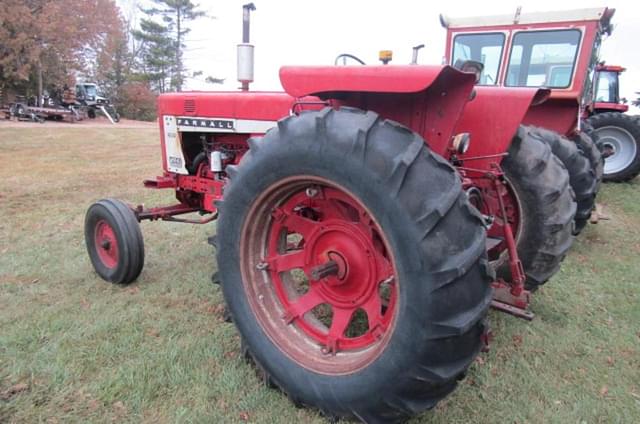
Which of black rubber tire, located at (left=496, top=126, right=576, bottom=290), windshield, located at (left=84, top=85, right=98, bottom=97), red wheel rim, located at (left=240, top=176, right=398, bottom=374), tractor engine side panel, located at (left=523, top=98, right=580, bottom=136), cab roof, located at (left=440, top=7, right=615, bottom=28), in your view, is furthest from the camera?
windshield, located at (left=84, top=85, right=98, bottom=97)

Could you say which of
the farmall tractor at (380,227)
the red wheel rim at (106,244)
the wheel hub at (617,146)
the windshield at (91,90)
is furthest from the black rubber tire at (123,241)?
the windshield at (91,90)

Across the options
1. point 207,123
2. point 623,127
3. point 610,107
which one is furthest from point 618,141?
point 207,123

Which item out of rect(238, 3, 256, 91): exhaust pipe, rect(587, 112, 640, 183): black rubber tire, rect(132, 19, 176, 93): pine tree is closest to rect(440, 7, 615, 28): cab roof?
rect(587, 112, 640, 183): black rubber tire

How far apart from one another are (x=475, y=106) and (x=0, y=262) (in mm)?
3632

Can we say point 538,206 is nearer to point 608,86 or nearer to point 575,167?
point 575,167

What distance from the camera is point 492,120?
Answer: 2385 mm

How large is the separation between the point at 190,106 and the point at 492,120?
2.06m

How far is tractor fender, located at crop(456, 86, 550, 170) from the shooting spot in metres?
2.30

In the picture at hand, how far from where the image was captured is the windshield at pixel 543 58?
19.0 feet

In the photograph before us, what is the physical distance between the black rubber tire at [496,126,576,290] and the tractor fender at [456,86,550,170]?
0.35 metres

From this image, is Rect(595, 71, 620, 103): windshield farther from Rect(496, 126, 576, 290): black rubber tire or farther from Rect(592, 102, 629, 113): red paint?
Rect(496, 126, 576, 290): black rubber tire

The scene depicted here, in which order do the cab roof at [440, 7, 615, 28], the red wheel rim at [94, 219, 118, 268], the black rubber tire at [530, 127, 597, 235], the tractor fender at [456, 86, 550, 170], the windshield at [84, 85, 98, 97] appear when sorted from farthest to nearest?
the windshield at [84, 85, 98, 97] < the cab roof at [440, 7, 615, 28] < the black rubber tire at [530, 127, 597, 235] < the red wheel rim at [94, 219, 118, 268] < the tractor fender at [456, 86, 550, 170]

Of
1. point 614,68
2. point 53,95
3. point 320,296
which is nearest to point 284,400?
point 320,296

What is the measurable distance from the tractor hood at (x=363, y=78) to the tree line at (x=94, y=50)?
82.7 ft
